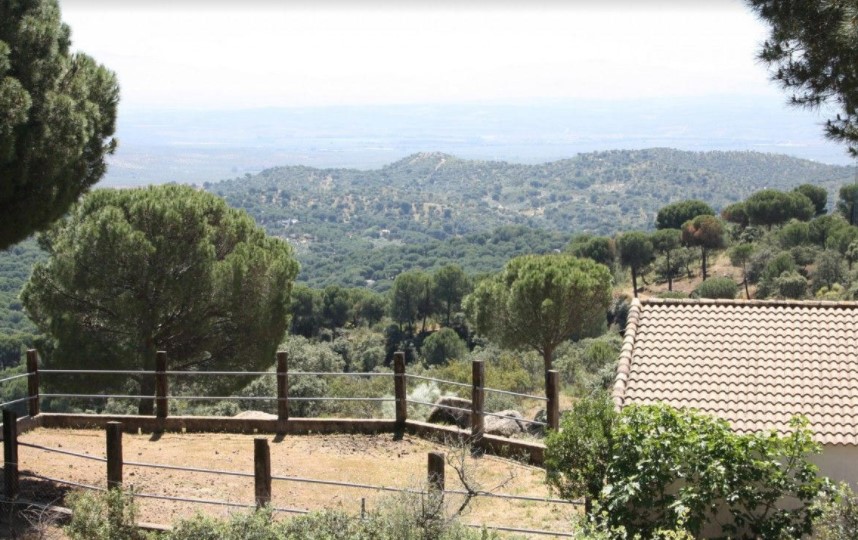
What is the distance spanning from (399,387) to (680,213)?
5275 cm

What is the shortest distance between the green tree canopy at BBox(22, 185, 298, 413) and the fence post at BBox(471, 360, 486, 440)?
7.73 meters

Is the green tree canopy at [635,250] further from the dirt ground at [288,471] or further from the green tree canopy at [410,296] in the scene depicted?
the dirt ground at [288,471]

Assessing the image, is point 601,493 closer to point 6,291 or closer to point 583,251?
point 583,251

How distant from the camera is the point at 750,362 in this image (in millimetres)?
11461

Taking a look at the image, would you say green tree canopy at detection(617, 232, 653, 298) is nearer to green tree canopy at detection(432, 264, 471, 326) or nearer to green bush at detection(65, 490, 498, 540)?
green tree canopy at detection(432, 264, 471, 326)

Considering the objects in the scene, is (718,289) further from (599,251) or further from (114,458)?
(114,458)

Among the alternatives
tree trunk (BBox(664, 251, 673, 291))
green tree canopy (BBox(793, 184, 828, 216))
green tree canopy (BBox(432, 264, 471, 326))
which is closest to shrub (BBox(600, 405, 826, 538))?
tree trunk (BBox(664, 251, 673, 291))

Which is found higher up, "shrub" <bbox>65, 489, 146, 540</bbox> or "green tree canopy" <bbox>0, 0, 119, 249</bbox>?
"green tree canopy" <bbox>0, 0, 119, 249</bbox>

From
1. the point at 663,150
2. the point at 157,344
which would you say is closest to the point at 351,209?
the point at 663,150

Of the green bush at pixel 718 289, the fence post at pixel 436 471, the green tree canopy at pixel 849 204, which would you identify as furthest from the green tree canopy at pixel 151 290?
the green tree canopy at pixel 849 204

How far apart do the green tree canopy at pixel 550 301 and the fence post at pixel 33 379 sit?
15708 mm

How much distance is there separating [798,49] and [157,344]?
39.0 ft

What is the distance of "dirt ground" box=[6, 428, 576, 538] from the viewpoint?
8.91m

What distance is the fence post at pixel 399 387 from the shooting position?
35.5 feet
